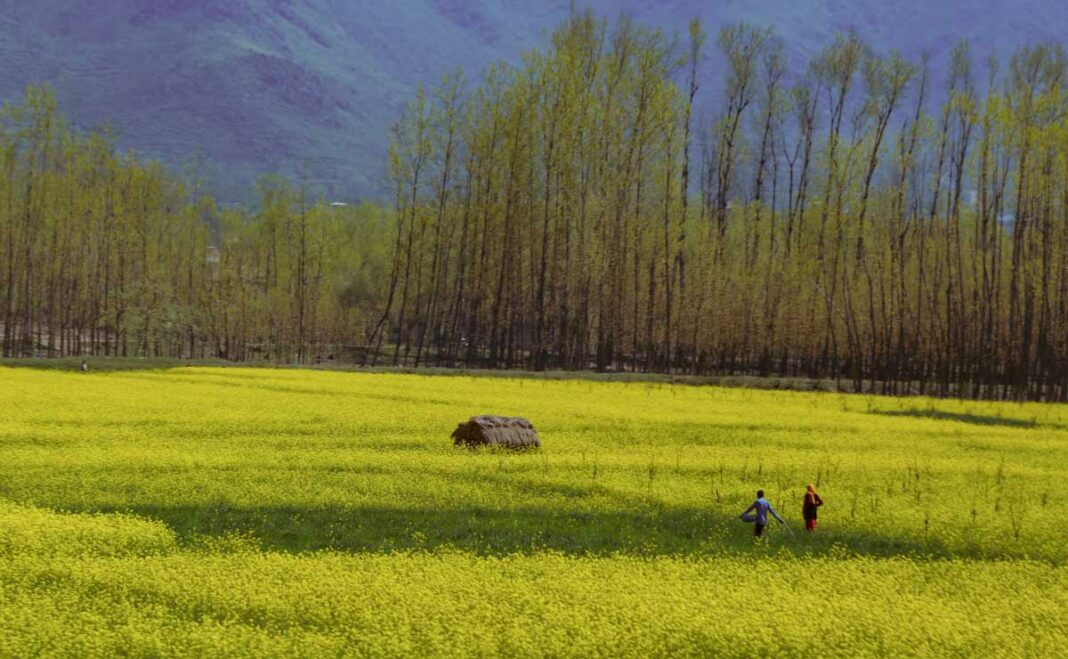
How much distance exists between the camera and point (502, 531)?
19.3 metres

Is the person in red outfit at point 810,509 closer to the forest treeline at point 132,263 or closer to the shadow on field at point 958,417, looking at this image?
the shadow on field at point 958,417

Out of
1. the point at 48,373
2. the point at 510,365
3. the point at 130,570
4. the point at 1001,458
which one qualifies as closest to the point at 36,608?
the point at 130,570

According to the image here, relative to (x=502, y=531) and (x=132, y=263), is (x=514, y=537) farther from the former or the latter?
(x=132, y=263)

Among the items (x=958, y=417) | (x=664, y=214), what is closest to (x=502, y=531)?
(x=958, y=417)

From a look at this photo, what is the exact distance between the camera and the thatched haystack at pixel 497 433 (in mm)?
27266

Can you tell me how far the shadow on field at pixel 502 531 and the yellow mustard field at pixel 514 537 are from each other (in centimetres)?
7

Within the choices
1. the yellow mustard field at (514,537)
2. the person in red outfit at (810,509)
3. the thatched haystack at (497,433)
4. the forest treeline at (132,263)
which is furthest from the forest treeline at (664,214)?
the person in red outfit at (810,509)

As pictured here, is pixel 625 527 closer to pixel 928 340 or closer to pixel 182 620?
pixel 182 620

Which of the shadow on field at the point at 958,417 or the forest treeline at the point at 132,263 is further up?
the forest treeline at the point at 132,263

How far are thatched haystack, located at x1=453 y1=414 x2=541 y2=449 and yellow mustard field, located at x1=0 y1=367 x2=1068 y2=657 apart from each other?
774 mm

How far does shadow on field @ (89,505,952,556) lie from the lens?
1838 centimetres

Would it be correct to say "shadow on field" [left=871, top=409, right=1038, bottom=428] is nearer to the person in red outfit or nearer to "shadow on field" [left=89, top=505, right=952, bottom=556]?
"shadow on field" [left=89, top=505, right=952, bottom=556]

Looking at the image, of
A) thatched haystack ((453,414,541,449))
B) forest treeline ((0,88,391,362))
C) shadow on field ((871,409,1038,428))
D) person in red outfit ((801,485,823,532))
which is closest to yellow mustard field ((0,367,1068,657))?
person in red outfit ((801,485,823,532))

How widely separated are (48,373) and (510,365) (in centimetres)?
2950
